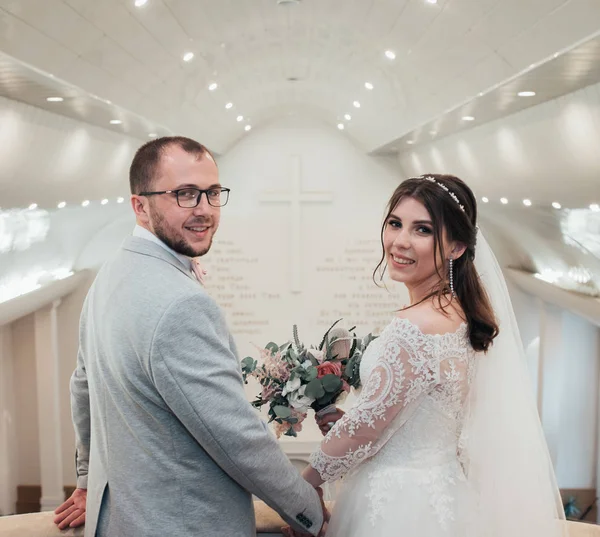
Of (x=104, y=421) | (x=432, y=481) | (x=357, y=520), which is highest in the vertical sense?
(x=104, y=421)

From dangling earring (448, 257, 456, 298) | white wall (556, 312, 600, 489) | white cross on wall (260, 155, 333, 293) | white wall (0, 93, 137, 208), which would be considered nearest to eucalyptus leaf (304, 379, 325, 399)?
dangling earring (448, 257, 456, 298)

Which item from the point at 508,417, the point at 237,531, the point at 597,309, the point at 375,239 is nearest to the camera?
the point at 237,531

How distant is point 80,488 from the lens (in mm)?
1671

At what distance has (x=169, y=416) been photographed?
4.46 feet

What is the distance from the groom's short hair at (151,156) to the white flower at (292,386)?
26.5 inches

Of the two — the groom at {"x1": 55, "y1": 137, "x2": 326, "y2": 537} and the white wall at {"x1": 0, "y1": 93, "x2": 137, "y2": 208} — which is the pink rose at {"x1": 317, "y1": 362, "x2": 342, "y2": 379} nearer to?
the groom at {"x1": 55, "y1": 137, "x2": 326, "y2": 537}

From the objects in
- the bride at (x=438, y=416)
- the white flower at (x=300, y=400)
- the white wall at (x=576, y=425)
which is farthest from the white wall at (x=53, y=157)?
the white wall at (x=576, y=425)

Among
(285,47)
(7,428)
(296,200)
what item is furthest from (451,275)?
(296,200)

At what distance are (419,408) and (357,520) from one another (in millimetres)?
344

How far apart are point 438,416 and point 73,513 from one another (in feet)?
3.15

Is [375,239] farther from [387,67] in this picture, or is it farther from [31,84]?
[31,84]

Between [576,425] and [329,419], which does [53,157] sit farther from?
[576,425]

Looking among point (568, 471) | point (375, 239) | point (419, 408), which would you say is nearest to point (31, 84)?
point (419, 408)

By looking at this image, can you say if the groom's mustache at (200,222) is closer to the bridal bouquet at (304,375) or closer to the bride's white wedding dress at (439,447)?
the bridal bouquet at (304,375)
